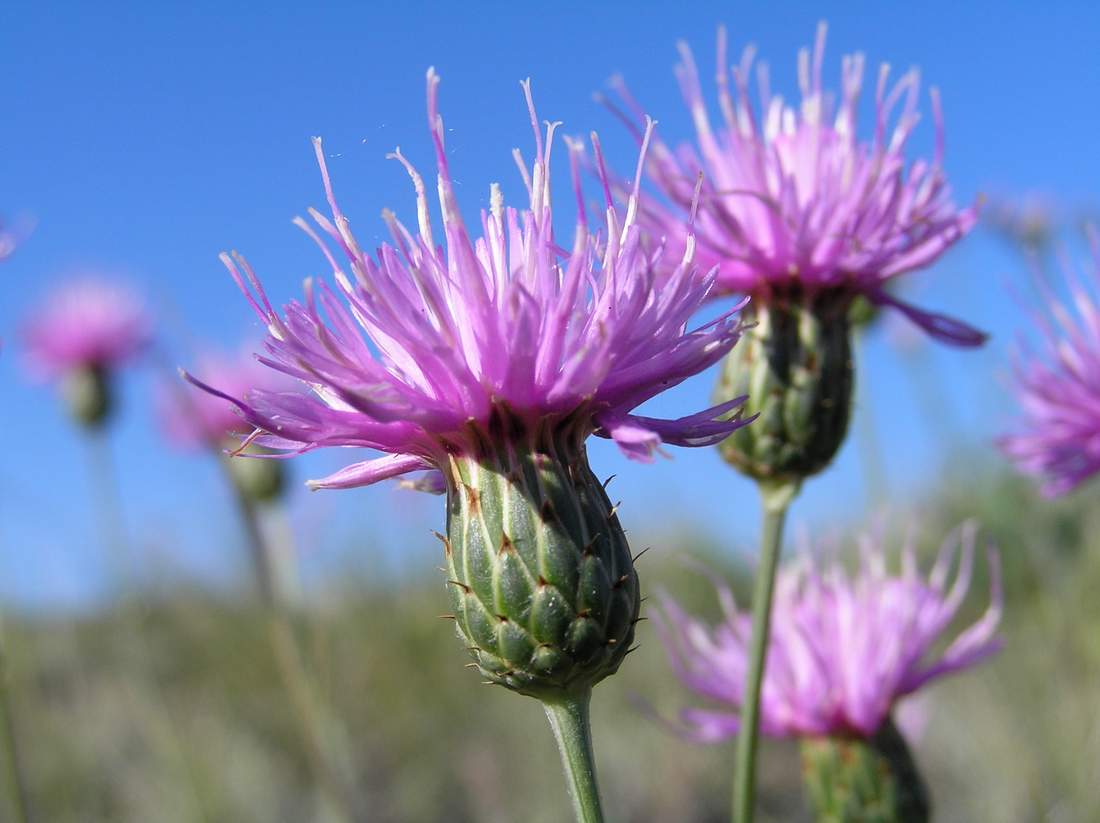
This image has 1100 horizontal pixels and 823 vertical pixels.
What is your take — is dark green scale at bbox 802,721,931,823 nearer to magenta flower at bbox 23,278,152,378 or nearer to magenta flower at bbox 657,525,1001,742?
magenta flower at bbox 657,525,1001,742

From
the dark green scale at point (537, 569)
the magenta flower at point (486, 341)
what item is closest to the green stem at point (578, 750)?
the dark green scale at point (537, 569)

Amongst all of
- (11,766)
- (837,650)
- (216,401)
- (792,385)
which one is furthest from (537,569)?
(216,401)

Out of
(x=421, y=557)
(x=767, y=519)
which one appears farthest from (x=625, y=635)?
(x=421, y=557)

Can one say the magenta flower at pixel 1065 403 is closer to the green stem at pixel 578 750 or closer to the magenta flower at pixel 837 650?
the magenta flower at pixel 837 650

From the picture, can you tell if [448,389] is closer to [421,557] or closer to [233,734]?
[233,734]

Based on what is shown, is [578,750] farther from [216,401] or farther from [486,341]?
[216,401]

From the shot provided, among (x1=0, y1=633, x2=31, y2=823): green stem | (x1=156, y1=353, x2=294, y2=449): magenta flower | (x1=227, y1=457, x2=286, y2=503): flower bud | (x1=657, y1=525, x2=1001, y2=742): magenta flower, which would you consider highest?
(x1=156, y1=353, x2=294, y2=449): magenta flower

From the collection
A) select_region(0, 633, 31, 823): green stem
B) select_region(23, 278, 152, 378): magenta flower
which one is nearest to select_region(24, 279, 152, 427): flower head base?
select_region(23, 278, 152, 378): magenta flower
